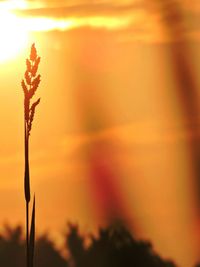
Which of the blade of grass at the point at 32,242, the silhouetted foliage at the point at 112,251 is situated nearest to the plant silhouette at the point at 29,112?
the blade of grass at the point at 32,242

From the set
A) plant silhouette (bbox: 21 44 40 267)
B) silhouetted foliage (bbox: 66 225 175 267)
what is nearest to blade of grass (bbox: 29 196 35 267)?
plant silhouette (bbox: 21 44 40 267)

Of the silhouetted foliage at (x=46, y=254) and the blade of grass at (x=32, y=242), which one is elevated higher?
the blade of grass at (x=32, y=242)

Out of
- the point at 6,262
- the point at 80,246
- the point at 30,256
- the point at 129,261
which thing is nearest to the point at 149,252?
the point at 129,261

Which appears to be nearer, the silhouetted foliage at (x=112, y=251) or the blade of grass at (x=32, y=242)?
the blade of grass at (x=32, y=242)

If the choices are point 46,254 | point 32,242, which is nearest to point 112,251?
point 46,254

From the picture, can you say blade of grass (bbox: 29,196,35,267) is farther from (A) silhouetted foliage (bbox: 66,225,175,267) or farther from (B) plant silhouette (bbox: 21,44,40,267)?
(A) silhouetted foliage (bbox: 66,225,175,267)

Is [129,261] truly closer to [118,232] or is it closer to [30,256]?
[118,232]

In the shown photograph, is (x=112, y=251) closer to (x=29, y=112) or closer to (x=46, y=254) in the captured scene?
(x=46, y=254)

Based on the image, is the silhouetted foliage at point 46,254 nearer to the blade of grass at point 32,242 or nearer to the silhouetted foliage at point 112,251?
the silhouetted foliage at point 112,251

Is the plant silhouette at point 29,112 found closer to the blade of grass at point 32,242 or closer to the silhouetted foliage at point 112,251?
the blade of grass at point 32,242

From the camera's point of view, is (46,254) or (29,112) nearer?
(29,112)

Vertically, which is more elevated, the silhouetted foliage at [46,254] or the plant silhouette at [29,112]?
the plant silhouette at [29,112]
